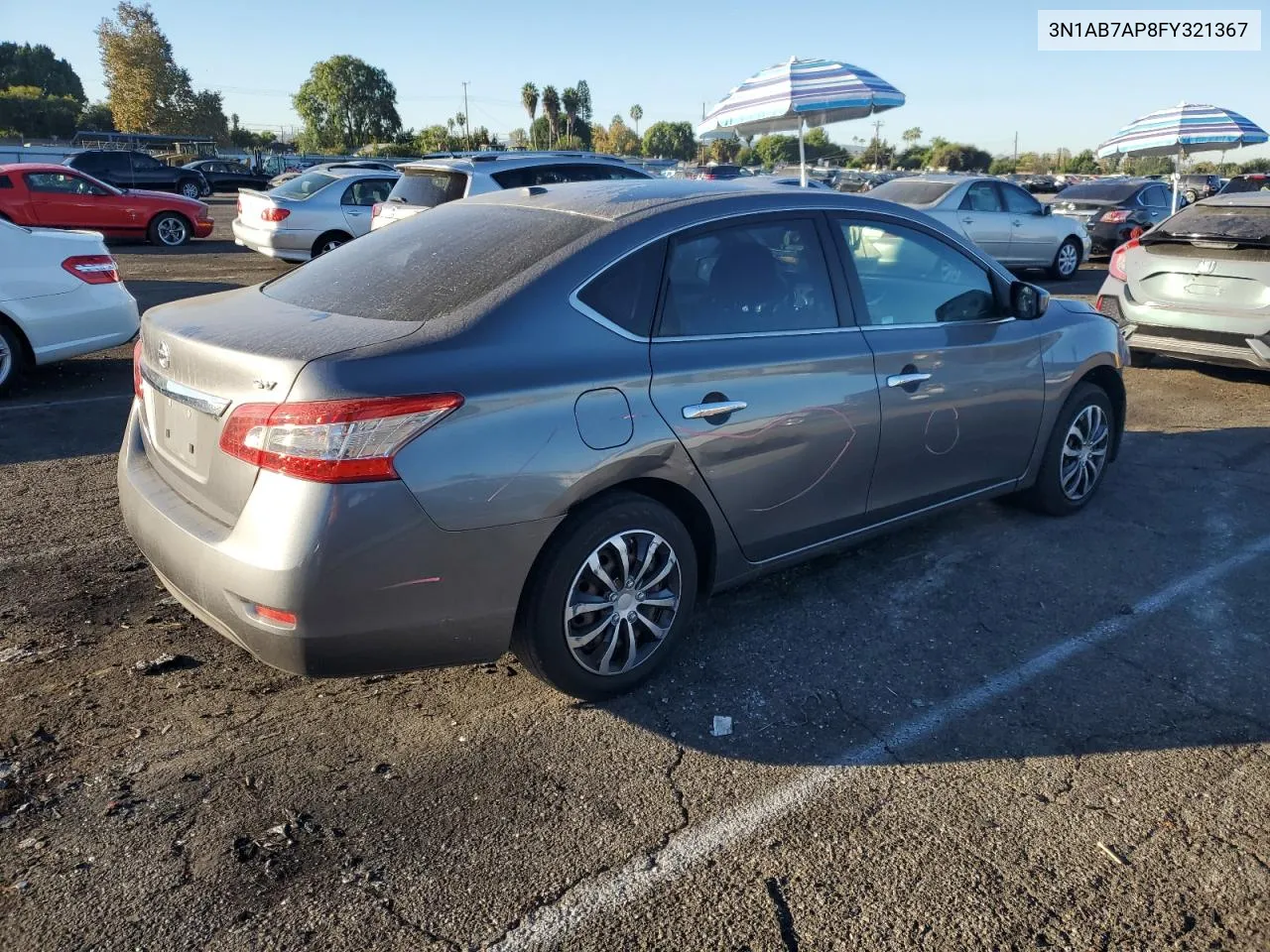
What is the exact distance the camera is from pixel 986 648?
3898 millimetres

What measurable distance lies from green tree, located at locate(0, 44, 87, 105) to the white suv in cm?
10259

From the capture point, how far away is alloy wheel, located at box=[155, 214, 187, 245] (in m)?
18.6

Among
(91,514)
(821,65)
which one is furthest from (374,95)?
(91,514)

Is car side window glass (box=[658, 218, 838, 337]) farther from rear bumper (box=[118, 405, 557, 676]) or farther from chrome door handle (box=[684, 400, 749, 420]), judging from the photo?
rear bumper (box=[118, 405, 557, 676])

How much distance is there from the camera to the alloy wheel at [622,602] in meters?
3.24

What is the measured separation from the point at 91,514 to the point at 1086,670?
15.0 feet

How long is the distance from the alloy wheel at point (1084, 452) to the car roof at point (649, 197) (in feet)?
5.84

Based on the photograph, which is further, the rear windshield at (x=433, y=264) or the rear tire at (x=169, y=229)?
the rear tire at (x=169, y=229)

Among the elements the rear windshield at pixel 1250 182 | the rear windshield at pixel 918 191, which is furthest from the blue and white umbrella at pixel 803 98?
the rear windshield at pixel 1250 182

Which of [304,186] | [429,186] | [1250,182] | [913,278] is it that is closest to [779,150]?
[1250,182]

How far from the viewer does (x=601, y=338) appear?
3242 millimetres

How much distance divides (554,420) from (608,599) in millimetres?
661

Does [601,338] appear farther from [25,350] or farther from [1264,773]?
[25,350]

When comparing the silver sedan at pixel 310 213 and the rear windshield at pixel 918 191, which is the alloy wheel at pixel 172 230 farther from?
the rear windshield at pixel 918 191
